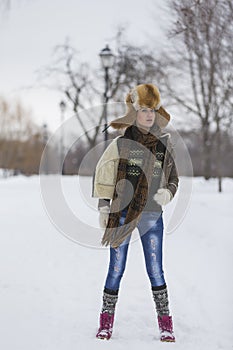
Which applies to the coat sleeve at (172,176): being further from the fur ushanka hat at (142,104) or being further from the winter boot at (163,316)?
the winter boot at (163,316)

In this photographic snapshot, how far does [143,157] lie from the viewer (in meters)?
3.44

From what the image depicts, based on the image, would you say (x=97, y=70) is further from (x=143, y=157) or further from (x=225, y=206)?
(x=143, y=157)

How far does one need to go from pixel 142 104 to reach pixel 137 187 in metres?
0.63

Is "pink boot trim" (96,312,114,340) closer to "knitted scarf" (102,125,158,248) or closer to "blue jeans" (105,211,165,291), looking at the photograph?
"blue jeans" (105,211,165,291)

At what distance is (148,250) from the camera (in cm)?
352

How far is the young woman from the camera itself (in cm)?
343

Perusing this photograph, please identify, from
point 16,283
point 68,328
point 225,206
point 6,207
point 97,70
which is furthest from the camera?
point 97,70

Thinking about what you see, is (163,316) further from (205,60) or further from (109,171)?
(205,60)

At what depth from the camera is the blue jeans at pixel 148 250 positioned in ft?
11.4

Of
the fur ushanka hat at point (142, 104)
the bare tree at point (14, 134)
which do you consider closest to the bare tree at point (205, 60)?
the fur ushanka hat at point (142, 104)

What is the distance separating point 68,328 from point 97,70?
16428 mm

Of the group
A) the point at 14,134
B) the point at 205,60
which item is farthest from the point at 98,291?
the point at 14,134

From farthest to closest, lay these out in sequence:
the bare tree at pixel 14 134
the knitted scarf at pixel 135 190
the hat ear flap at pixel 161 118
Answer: the bare tree at pixel 14 134 < the hat ear flap at pixel 161 118 < the knitted scarf at pixel 135 190

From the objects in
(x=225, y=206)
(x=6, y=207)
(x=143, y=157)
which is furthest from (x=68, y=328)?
(x=6, y=207)
